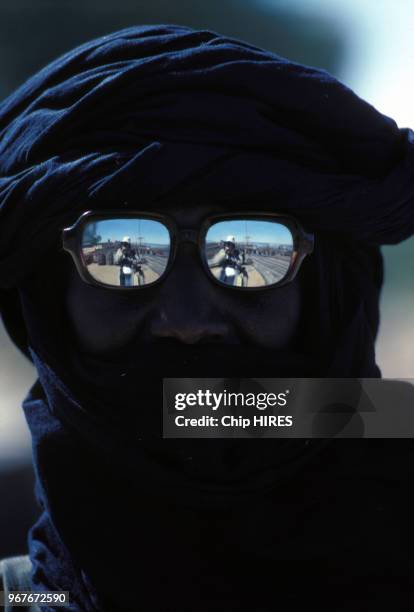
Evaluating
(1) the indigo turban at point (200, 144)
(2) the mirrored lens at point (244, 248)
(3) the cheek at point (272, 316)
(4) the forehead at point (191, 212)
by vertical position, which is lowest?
(3) the cheek at point (272, 316)

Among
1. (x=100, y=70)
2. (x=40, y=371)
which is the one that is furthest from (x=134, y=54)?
(x=40, y=371)

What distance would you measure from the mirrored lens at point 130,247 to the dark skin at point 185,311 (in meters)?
0.03

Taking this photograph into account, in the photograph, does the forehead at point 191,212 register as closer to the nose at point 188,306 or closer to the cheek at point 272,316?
the nose at point 188,306

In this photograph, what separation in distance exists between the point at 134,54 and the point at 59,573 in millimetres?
985

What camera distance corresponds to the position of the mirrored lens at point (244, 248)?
5.48 ft

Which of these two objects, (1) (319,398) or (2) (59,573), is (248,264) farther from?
(2) (59,573)

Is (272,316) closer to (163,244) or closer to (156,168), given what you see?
(163,244)

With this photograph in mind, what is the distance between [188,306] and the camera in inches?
65.6

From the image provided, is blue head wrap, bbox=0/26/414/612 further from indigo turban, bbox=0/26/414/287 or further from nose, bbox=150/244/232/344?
nose, bbox=150/244/232/344

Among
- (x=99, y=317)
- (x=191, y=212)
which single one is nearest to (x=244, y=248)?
(x=191, y=212)

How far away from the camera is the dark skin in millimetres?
1676

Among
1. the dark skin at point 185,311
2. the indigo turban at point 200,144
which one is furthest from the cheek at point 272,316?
the indigo turban at point 200,144

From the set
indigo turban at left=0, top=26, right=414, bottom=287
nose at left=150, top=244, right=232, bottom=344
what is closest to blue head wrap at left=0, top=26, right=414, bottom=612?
indigo turban at left=0, top=26, right=414, bottom=287

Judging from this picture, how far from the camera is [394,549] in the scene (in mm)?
1665
